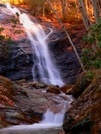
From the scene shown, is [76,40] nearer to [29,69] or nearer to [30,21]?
[29,69]

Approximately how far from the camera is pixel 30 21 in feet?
98.6

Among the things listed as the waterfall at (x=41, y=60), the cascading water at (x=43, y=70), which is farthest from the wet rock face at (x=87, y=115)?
the waterfall at (x=41, y=60)

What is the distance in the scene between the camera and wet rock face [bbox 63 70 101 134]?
4.57 m

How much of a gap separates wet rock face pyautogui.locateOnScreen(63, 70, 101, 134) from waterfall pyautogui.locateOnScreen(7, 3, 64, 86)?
49.4ft

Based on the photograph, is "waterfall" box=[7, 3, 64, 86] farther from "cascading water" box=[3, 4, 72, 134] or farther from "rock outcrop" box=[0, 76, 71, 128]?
"rock outcrop" box=[0, 76, 71, 128]

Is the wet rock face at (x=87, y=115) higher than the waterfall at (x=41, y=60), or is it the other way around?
the waterfall at (x=41, y=60)

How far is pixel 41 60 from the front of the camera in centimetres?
2291

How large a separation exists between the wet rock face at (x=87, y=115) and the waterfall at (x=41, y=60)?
49.4ft

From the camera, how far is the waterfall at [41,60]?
21.4m

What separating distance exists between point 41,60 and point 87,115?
718 inches

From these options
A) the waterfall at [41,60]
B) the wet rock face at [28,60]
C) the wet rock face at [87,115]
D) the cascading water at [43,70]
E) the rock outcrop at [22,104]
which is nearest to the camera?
the wet rock face at [87,115]

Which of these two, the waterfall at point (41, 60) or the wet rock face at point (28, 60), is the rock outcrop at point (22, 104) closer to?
the waterfall at point (41, 60)

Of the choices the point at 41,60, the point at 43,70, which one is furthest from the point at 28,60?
the point at 43,70

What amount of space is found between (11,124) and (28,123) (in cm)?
65
